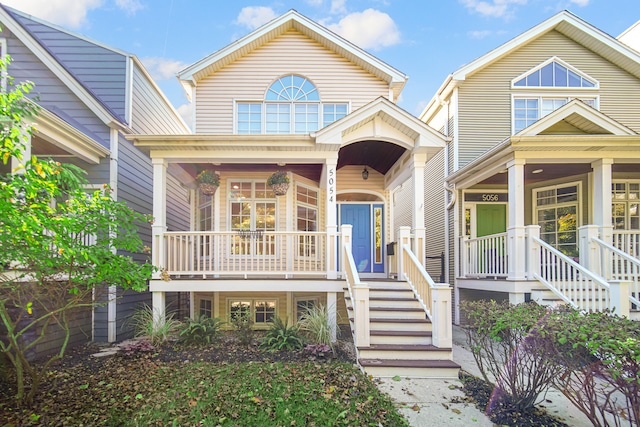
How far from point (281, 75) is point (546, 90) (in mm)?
6842

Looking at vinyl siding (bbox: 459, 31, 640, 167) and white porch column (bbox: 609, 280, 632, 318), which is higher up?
vinyl siding (bbox: 459, 31, 640, 167)

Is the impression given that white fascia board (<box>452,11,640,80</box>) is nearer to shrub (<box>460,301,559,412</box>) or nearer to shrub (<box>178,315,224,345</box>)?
shrub (<box>460,301,559,412</box>)

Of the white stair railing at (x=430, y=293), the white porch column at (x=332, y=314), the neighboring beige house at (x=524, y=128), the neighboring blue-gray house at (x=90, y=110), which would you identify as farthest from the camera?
the neighboring beige house at (x=524, y=128)

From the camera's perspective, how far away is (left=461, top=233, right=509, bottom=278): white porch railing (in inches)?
286

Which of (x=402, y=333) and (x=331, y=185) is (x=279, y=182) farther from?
(x=402, y=333)

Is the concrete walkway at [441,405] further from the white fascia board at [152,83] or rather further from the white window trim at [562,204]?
the white fascia board at [152,83]

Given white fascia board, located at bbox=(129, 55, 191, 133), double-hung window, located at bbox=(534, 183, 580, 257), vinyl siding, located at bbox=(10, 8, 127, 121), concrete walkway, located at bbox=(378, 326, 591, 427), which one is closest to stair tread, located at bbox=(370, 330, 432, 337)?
concrete walkway, located at bbox=(378, 326, 591, 427)

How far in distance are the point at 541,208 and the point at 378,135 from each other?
513 cm

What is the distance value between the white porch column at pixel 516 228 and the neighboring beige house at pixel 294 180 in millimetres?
1525

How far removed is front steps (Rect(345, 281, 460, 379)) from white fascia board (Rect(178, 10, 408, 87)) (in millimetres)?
5307

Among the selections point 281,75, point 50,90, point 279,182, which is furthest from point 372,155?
point 50,90

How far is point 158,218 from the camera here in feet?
22.1

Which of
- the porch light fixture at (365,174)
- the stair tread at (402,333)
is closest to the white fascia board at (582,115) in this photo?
the porch light fixture at (365,174)

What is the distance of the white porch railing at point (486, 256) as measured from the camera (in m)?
7.26
